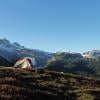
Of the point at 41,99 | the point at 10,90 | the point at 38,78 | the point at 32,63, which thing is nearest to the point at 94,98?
the point at 41,99

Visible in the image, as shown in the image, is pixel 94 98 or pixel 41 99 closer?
pixel 41 99

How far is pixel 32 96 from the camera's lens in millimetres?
23703

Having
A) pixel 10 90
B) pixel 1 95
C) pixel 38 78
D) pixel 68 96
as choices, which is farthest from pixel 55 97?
pixel 38 78

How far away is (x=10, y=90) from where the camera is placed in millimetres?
23766

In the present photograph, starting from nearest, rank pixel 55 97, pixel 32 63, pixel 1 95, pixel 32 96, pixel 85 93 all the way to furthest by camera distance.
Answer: pixel 1 95
pixel 32 96
pixel 55 97
pixel 85 93
pixel 32 63

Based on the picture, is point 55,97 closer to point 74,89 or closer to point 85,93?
point 85,93

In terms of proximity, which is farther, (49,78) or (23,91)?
(49,78)

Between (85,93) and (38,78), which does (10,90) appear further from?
(38,78)

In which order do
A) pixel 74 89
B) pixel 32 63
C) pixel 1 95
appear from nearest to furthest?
1. pixel 1 95
2. pixel 74 89
3. pixel 32 63

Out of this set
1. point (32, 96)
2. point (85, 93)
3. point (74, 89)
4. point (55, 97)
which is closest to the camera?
point (32, 96)

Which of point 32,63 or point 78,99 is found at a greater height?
point 32,63

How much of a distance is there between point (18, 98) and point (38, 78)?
1522 cm

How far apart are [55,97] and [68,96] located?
1.80 metres

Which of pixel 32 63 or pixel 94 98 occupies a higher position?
pixel 32 63
